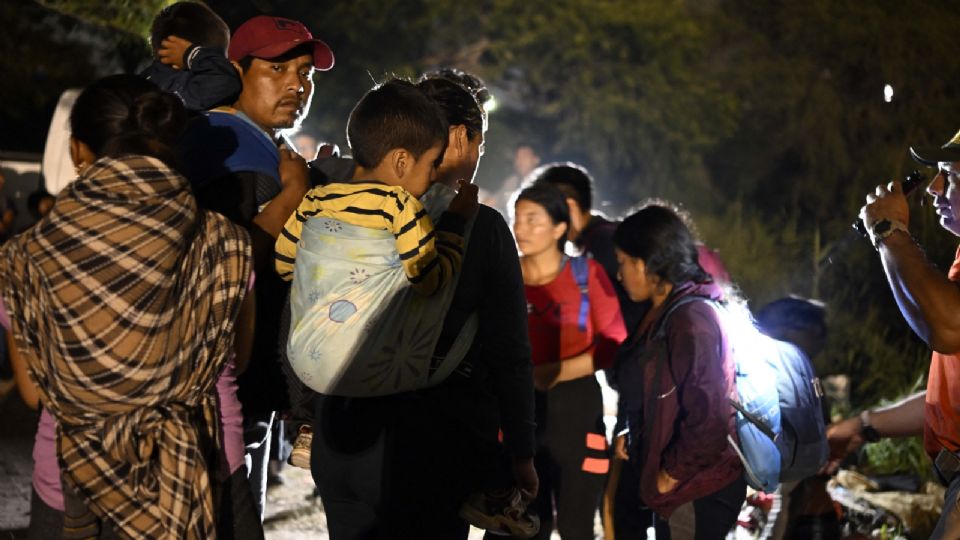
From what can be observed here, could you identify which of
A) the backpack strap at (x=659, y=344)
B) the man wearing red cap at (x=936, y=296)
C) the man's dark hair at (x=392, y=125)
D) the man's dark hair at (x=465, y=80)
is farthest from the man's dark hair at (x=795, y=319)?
the man's dark hair at (x=392, y=125)

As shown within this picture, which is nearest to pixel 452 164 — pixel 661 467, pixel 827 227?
pixel 661 467

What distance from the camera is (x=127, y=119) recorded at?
303 centimetres

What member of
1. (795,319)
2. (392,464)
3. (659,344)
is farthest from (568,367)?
(392,464)

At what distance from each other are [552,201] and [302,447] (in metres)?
2.18

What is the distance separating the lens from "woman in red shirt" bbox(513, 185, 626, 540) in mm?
4957

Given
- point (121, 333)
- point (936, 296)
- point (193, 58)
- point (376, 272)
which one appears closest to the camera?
point (121, 333)

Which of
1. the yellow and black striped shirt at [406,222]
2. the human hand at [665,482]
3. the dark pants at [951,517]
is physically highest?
the yellow and black striped shirt at [406,222]

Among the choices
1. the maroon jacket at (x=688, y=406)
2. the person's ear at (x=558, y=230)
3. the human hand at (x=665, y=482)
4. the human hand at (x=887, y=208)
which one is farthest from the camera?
the person's ear at (x=558, y=230)

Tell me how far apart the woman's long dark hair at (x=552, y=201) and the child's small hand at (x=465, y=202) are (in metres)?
2.07

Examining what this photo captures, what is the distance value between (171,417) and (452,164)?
46.6 inches

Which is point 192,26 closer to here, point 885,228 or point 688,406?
point 688,406

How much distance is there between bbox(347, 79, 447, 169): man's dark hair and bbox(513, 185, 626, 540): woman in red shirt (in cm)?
196

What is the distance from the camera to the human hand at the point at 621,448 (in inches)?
199

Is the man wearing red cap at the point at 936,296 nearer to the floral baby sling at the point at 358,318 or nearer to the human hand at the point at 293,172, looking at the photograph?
the floral baby sling at the point at 358,318
